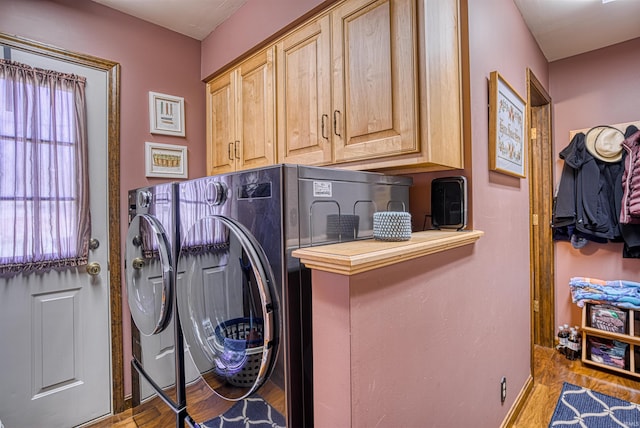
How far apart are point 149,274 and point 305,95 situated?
114 cm

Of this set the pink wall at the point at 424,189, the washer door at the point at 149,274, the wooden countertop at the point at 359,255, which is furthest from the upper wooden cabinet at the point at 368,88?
the washer door at the point at 149,274

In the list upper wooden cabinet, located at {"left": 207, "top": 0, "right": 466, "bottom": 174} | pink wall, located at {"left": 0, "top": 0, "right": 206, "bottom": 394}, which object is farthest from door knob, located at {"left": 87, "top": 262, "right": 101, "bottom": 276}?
upper wooden cabinet, located at {"left": 207, "top": 0, "right": 466, "bottom": 174}

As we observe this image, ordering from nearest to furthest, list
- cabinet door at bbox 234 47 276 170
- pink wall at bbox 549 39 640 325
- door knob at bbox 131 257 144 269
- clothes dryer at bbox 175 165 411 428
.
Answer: clothes dryer at bbox 175 165 411 428, door knob at bbox 131 257 144 269, cabinet door at bbox 234 47 276 170, pink wall at bbox 549 39 640 325

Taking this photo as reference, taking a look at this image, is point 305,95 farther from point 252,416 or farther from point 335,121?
point 252,416

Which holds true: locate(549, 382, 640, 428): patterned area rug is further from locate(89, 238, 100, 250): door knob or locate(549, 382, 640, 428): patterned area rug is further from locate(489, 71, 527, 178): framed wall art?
locate(89, 238, 100, 250): door knob

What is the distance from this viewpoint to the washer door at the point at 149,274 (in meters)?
1.34

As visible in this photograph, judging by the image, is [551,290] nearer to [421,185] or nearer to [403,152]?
[421,185]

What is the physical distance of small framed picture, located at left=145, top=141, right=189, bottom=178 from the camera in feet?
7.01

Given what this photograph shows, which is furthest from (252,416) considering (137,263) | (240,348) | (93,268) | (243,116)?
(243,116)

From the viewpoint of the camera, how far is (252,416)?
3.14 ft

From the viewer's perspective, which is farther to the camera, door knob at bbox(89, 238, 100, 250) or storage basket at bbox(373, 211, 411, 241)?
door knob at bbox(89, 238, 100, 250)

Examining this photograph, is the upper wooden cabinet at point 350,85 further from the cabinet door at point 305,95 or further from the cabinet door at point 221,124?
the cabinet door at point 221,124

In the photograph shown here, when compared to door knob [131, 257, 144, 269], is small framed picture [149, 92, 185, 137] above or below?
above

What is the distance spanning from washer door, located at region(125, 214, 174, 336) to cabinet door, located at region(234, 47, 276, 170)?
70 centimetres
